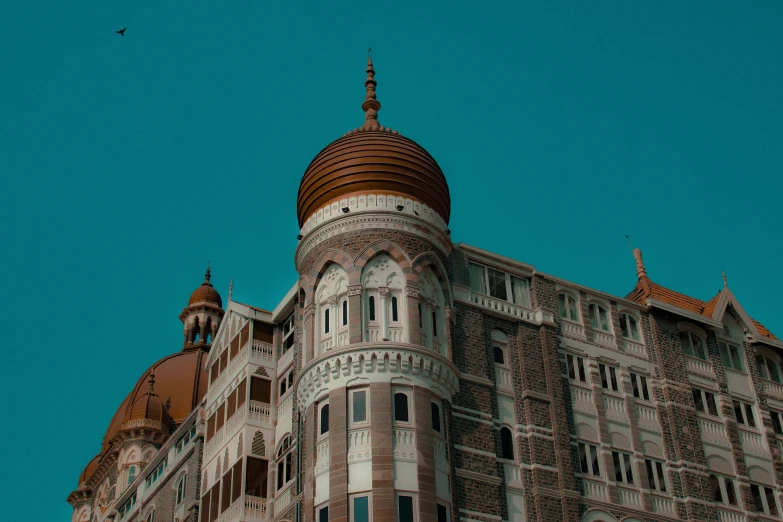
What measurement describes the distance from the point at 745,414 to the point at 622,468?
9033 mm

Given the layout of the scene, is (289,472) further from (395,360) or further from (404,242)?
(404,242)

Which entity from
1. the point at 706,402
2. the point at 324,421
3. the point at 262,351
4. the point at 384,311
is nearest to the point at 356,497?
the point at 324,421

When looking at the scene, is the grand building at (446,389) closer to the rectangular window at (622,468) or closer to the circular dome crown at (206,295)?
the rectangular window at (622,468)

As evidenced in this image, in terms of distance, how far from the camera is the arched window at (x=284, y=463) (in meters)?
45.3

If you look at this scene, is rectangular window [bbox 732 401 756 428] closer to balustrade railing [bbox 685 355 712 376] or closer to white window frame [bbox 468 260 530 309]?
balustrade railing [bbox 685 355 712 376]

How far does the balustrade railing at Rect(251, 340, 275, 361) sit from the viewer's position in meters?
49.2

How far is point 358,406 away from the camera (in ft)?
136

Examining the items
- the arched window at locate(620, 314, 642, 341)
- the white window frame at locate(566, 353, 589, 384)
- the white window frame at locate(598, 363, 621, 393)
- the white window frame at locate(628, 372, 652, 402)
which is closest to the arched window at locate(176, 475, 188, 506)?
the white window frame at locate(566, 353, 589, 384)

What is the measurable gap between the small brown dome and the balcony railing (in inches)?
1719

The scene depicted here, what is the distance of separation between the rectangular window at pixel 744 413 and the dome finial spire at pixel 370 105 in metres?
20.4

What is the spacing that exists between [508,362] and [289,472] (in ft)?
31.7

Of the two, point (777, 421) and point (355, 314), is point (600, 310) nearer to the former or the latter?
point (777, 421)

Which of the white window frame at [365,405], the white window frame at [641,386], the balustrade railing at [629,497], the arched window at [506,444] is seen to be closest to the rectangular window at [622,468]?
the balustrade railing at [629,497]

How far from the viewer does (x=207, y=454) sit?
2014 inches
